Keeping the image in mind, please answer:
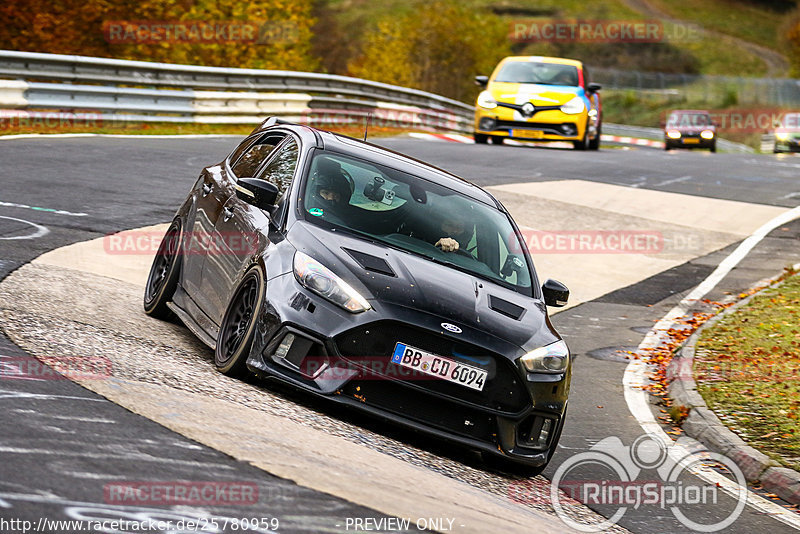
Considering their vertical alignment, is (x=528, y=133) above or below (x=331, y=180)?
below

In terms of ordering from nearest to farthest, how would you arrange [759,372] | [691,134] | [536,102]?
[759,372] → [536,102] → [691,134]

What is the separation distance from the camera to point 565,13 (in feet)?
382

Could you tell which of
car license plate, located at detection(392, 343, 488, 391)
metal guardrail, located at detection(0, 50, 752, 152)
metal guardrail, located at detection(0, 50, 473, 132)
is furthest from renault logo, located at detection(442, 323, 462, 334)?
metal guardrail, located at detection(0, 50, 473, 132)

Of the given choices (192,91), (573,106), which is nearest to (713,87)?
(573,106)

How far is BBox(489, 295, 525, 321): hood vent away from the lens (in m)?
6.71

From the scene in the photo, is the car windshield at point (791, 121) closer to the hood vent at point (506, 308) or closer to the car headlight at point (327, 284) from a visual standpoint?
the hood vent at point (506, 308)

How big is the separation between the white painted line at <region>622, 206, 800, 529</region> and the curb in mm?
166

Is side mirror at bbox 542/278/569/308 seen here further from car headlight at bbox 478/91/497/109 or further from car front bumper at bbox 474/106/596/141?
car headlight at bbox 478/91/497/109

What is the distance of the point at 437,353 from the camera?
20.4ft

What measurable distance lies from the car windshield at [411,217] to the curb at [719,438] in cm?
182

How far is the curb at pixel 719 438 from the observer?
23.5 feet

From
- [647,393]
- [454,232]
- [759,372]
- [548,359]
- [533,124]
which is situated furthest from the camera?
[533,124]

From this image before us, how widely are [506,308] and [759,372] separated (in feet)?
12.2

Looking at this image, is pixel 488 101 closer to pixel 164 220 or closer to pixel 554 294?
pixel 164 220
